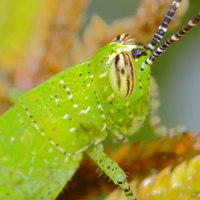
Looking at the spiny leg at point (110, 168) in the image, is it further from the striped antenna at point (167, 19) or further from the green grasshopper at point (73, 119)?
the striped antenna at point (167, 19)

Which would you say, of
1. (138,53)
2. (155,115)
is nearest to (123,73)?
(138,53)

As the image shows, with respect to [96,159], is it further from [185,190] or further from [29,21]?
[29,21]

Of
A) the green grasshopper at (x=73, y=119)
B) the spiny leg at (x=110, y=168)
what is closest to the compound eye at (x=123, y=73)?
the green grasshopper at (x=73, y=119)

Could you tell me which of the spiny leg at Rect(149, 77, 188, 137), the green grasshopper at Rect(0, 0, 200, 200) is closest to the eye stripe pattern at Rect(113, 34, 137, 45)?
the green grasshopper at Rect(0, 0, 200, 200)

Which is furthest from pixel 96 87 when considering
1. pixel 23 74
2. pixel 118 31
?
pixel 23 74

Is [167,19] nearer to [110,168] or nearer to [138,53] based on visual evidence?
[138,53]

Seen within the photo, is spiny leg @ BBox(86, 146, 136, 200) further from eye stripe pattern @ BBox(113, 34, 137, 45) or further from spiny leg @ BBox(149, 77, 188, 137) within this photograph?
eye stripe pattern @ BBox(113, 34, 137, 45)

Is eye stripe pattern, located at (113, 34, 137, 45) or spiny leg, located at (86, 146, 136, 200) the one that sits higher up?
eye stripe pattern, located at (113, 34, 137, 45)
